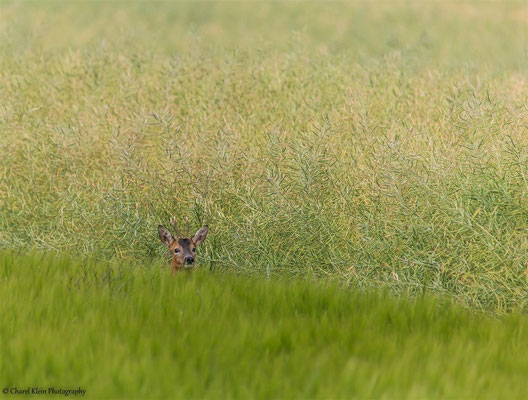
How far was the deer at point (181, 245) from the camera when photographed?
6.42 m

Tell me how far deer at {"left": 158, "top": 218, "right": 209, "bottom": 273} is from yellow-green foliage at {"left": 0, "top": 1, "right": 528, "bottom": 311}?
0.39 metres

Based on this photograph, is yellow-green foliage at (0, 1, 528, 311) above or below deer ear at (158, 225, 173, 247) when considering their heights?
above

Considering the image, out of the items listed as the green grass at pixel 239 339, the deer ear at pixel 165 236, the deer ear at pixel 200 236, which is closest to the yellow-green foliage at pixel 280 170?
the deer ear at pixel 200 236

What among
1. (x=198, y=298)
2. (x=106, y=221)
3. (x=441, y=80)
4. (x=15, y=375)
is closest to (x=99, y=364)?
(x=15, y=375)

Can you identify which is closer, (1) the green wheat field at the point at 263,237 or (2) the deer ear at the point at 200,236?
(1) the green wheat field at the point at 263,237

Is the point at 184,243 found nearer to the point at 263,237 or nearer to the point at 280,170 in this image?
the point at 263,237

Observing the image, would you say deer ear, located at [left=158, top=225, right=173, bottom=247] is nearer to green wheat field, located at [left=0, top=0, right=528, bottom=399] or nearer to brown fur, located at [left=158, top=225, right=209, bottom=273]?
brown fur, located at [left=158, top=225, right=209, bottom=273]

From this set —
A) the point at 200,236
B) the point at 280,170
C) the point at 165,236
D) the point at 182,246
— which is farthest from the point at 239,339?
the point at 280,170

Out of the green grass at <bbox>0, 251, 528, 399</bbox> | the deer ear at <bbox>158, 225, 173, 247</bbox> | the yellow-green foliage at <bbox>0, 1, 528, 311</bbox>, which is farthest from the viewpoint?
the deer ear at <bbox>158, 225, 173, 247</bbox>

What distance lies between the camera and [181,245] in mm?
6504

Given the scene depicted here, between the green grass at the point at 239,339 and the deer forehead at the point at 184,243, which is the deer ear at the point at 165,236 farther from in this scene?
the green grass at the point at 239,339

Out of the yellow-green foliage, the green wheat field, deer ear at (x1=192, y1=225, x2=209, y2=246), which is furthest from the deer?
the yellow-green foliage

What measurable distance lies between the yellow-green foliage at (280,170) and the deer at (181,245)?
39cm

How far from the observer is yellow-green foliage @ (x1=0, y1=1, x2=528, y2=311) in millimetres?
6324
